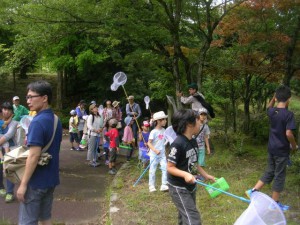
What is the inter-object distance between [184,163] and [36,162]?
1.45 meters

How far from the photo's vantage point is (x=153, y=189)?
6387mm

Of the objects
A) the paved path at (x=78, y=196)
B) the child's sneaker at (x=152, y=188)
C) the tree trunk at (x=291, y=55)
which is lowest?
the paved path at (x=78, y=196)

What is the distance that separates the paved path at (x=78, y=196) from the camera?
548 cm

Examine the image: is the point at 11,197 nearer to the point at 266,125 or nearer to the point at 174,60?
the point at 174,60

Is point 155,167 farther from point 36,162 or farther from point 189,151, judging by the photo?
point 36,162

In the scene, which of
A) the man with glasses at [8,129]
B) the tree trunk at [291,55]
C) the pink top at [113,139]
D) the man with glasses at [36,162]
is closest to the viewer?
the man with glasses at [36,162]

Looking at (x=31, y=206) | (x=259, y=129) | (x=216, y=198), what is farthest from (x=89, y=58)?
(x=31, y=206)

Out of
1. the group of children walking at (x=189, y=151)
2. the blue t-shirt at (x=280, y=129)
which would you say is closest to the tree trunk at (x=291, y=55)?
the group of children walking at (x=189, y=151)

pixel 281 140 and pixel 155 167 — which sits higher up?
pixel 281 140

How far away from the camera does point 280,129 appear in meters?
5.14

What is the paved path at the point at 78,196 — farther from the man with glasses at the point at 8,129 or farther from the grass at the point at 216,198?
the grass at the point at 216,198

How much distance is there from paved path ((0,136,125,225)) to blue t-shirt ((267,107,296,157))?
9.65 ft

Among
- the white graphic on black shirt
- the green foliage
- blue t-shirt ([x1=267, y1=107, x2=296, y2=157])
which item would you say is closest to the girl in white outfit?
blue t-shirt ([x1=267, y1=107, x2=296, y2=157])

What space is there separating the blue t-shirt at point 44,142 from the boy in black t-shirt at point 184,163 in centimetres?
114
